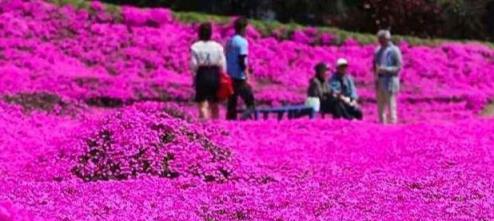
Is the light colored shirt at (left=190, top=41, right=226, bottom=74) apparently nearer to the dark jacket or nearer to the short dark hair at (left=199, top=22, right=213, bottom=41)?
the short dark hair at (left=199, top=22, right=213, bottom=41)

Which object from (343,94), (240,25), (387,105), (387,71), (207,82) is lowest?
(387,105)

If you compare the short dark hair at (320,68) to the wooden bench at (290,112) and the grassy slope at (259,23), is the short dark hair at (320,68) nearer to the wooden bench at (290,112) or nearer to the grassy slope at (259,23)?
the wooden bench at (290,112)

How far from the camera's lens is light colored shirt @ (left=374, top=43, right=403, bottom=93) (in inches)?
737

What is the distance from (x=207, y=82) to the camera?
16156mm

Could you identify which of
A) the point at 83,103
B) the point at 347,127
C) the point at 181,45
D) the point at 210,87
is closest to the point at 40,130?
the point at 210,87

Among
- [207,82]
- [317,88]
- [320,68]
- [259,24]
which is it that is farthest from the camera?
[259,24]

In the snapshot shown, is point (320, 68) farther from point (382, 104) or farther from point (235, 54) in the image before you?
point (382, 104)

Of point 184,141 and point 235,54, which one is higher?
point 235,54

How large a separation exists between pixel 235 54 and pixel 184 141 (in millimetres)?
5746

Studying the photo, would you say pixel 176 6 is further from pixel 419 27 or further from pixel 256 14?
pixel 419 27

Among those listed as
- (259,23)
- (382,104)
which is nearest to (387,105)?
(382,104)

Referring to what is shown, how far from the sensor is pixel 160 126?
11.8m

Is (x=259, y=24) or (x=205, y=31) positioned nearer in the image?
(x=205, y=31)

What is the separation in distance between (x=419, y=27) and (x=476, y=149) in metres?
22.4
